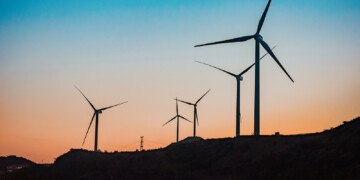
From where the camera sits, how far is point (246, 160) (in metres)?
62.6

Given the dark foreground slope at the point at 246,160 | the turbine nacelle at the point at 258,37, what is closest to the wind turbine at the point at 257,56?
the turbine nacelle at the point at 258,37

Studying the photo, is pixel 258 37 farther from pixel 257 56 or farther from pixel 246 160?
pixel 246 160

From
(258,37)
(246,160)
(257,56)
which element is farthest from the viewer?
(258,37)

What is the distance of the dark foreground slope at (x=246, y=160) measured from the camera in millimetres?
51375

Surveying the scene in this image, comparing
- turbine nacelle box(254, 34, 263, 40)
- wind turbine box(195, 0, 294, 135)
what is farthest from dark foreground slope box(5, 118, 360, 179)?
turbine nacelle box(254, 34, 263, 40)

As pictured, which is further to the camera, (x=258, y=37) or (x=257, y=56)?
(x=258, y=37)

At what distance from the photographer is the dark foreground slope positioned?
51.4m

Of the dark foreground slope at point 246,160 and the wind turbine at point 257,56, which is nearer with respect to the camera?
the dark foreground slope at point 246,160

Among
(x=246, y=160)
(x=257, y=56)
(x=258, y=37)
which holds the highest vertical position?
(x=258, y=37)

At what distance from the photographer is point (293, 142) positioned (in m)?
66.0

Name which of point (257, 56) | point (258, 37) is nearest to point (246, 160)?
point (257, 56)

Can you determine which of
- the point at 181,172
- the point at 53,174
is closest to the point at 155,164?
the point at 181,172

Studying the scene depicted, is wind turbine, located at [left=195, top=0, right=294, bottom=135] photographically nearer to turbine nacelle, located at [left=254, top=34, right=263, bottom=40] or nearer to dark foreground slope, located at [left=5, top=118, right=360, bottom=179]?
turbine nacelle, located at [left=254, top=34, right=263, bottom=40]

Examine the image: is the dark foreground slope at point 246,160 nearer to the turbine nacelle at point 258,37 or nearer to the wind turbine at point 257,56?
the wind turbine at point 257,56
